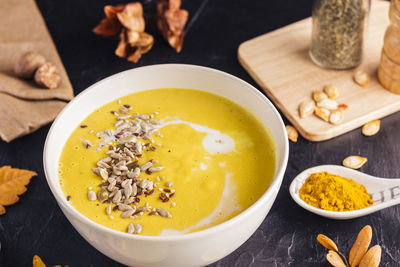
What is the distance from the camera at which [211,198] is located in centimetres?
136

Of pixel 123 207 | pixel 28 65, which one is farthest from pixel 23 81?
pixel 123 207

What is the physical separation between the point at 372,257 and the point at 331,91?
0.70 metres

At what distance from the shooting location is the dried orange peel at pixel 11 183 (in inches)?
63.7

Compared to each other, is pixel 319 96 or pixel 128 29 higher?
pixel 128 29

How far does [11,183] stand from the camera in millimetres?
1666

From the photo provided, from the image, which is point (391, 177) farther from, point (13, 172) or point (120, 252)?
point (13, 172)

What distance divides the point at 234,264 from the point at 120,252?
37 cm

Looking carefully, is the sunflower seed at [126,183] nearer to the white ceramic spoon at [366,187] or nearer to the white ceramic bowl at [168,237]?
the white ceramic bowl at [168,237]

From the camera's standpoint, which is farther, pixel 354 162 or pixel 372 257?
pixel 354 162

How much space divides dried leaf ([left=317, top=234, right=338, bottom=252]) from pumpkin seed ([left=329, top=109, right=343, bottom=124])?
1.59ft

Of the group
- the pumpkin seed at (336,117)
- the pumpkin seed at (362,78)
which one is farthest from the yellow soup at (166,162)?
the pumpkin seed at (362,78)

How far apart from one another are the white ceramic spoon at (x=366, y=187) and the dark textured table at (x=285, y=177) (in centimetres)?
6

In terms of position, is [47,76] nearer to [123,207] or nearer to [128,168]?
[128,168]

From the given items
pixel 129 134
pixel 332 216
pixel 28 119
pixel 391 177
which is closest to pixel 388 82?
pixel 391 177
